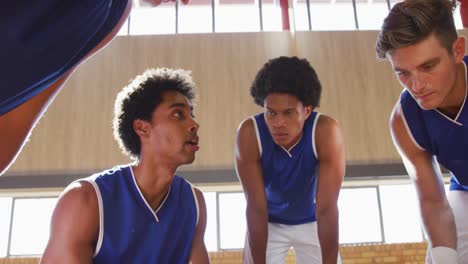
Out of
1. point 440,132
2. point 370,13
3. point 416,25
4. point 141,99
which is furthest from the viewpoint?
point 370,13

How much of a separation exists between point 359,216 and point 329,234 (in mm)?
4426

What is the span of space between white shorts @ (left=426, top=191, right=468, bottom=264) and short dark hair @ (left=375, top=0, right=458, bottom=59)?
0.65 meters

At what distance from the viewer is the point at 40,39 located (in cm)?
76

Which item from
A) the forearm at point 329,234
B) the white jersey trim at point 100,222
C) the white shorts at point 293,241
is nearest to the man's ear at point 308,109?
the forearm at point 329,234

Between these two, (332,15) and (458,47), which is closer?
(458,47)

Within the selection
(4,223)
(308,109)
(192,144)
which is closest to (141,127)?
(192,144)

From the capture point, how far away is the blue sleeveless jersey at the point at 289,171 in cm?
234

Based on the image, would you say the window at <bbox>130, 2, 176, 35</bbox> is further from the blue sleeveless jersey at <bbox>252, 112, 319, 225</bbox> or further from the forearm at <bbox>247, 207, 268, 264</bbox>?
the forearm at <bbox>247, 207, 268, 264</bbox>

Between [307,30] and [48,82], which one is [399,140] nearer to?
[48,82]

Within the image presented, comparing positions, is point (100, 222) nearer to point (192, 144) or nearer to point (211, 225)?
point (192, 144)

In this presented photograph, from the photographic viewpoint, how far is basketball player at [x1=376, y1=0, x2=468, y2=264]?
1.52 meters

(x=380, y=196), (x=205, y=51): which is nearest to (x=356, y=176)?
(x=380, y=196)

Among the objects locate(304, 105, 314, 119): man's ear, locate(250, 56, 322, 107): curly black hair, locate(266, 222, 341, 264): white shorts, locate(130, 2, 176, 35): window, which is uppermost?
locate(130, 2, 176, 35): window

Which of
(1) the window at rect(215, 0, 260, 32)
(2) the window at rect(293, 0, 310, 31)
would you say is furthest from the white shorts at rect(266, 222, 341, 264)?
(1) the window at rect(215, 0, 260, 32)
